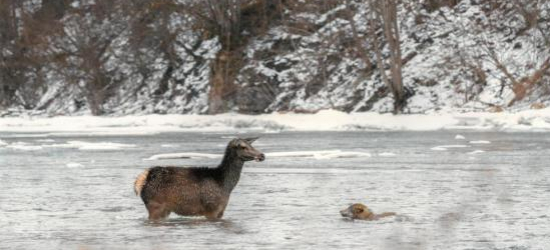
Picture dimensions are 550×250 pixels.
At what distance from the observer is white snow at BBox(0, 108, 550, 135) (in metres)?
37.0

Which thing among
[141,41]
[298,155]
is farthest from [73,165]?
[141,41]

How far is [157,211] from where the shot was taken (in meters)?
13.2

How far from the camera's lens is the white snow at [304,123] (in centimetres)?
3703

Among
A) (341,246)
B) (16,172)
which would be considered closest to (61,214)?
(341,246)

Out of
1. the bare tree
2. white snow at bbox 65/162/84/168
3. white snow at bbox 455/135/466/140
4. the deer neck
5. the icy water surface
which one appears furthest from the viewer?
the bare tree

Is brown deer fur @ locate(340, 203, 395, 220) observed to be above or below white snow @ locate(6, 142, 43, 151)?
above

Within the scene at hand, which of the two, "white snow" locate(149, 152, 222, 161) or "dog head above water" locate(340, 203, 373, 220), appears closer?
"dog head above water" locate(340, 203, 373, 220)

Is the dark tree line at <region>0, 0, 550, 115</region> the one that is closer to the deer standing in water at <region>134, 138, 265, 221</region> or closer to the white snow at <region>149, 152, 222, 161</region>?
the white snow at <region>149, 152, 222, 161</region>

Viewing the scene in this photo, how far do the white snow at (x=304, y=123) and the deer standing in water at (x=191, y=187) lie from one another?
22166 mm

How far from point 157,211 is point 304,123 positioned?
26.5m

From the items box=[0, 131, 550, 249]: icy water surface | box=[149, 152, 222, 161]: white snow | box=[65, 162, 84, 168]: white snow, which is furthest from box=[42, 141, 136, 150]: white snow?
box=[65, 162, 84, 168]: white snow

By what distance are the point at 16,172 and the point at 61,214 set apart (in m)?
7.37

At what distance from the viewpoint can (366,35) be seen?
162 ft

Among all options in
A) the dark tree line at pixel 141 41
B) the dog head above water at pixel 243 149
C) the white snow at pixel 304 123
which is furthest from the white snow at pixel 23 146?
the dark tree line at pixel 141 41
